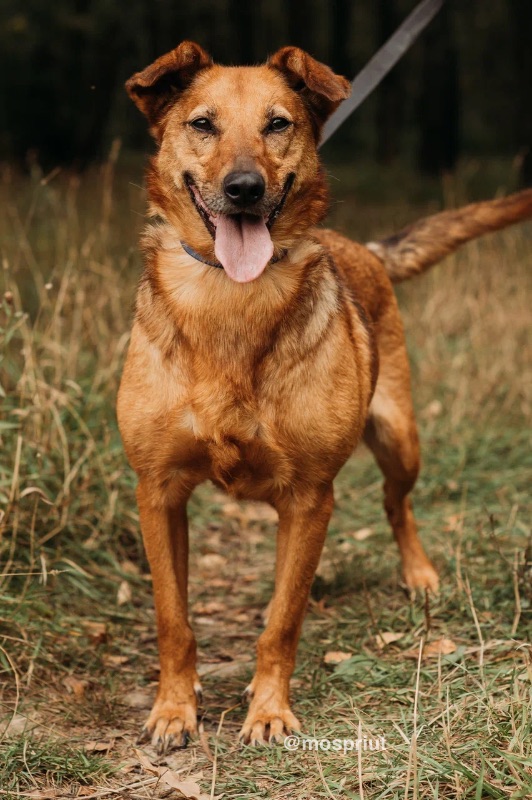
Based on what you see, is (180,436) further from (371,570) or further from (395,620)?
(371,570)

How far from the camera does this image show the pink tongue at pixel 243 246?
295cm

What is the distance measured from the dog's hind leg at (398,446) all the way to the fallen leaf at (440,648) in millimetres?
615

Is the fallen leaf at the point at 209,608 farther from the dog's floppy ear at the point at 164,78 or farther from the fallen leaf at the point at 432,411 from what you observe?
the fallen leaf at the point at 432,411

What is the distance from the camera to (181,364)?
3123mm

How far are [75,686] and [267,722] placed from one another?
726mm

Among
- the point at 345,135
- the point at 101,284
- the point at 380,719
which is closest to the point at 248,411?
the point at 380,719

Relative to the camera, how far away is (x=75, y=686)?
11.1 feet

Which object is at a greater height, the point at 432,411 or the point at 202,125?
the point at 202,125

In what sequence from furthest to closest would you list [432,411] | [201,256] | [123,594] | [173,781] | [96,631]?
1. [432,411]
2. [123,594]
3. [96,631]
4. [201,256]
5. [173,781]

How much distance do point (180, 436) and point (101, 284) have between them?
275 centimetres

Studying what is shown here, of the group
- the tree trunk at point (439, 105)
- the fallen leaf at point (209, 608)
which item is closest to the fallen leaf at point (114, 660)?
the fallen leaf at point (209, 608)

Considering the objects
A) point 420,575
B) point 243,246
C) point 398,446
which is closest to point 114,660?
point 420,575

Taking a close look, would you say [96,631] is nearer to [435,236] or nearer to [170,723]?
[170,723]

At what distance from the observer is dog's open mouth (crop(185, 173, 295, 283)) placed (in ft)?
9.68
